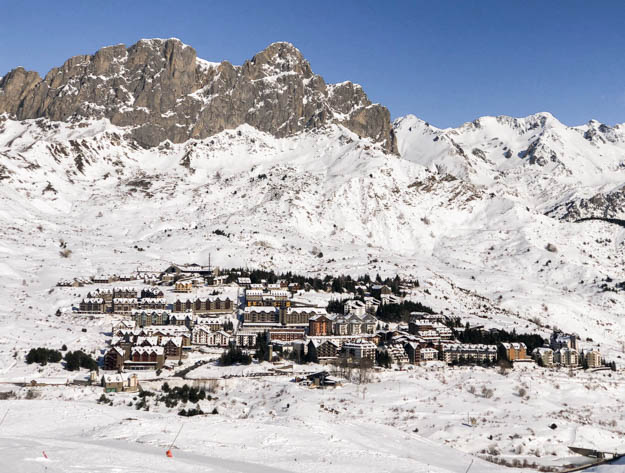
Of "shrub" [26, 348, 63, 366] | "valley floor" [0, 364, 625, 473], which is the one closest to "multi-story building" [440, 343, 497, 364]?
"valley floor" [0, 364, 625, 473]

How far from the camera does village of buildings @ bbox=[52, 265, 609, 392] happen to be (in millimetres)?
88125

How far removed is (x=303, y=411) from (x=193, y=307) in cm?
5863

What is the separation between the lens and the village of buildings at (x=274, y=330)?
88125mm

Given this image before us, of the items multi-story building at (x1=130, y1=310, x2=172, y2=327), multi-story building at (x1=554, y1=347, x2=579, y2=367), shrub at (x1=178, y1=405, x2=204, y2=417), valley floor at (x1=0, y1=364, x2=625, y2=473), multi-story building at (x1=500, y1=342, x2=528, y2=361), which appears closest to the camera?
valley floor at (x1=0, y1=364, x2=625, y2=473)

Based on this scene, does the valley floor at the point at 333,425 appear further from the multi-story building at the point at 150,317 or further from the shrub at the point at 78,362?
the multi-story building at the point at 150,317

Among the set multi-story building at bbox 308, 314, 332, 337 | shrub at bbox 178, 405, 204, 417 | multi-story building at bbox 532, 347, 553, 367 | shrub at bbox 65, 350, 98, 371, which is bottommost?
shrub at bbox 178, 405, 204, 417

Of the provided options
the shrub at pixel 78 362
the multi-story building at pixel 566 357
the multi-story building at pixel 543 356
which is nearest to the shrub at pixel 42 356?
the shrub at pixel 78 362

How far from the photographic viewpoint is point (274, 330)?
336ft

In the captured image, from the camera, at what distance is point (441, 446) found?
5231 cm

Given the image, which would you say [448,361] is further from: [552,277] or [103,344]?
[552,277]

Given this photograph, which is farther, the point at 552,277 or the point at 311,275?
the point at 552,277

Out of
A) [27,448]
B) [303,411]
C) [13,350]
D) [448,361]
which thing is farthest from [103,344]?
[27,448]

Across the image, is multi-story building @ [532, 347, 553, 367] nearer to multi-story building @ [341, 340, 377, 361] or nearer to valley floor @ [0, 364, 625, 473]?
valley floor @ [0, 364, 625, 473]

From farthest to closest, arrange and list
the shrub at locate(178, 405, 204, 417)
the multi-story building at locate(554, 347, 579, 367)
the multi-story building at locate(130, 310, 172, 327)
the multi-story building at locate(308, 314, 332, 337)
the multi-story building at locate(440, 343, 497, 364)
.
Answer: the multi-story building at locate(130, 310, 172, 327), the multi-story building at locate(308, 314, 332, 337), the multi-story building at locate(554, 347, 579, 367), the multi-story building at locate(440, 343, 497, 364), the shrub at locate(178, 405, 204, 417)
